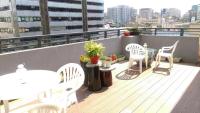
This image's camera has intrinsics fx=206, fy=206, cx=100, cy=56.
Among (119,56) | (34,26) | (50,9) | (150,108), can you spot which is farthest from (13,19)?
(150,108)

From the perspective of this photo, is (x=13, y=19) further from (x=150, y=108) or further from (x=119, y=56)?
(x=150, y=108)

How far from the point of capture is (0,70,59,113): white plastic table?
2223 mm

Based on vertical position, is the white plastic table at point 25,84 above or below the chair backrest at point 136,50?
below

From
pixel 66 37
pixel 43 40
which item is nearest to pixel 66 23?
pixel 66 37

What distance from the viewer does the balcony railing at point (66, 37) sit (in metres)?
3.98

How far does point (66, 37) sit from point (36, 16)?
2245 inches

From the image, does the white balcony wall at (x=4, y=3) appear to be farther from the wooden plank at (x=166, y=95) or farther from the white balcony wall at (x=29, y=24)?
the wooden plank at (x=166, y=95)

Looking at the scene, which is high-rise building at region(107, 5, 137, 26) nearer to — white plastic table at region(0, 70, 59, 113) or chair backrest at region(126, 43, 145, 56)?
chair backrest at region(126, 43, 145, 56)

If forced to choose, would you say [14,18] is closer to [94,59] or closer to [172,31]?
[172,31]

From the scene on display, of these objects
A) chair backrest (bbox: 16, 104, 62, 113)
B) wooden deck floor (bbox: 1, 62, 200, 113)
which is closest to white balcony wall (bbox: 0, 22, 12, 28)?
wooden deck floor (bbox: 1, 62, 200, 113)

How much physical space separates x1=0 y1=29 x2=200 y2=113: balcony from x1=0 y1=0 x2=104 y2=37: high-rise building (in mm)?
50987

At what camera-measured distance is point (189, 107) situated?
3250 millimetres

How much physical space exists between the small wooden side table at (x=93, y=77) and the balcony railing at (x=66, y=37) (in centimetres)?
122

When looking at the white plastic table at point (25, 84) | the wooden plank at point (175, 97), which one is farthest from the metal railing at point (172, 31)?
the white plastic table at point (25, 84)
